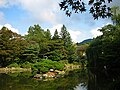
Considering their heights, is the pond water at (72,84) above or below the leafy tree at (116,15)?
below

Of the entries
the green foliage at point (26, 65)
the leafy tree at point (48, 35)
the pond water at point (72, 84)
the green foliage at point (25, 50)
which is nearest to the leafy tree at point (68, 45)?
the green foliage at point (25, 50)

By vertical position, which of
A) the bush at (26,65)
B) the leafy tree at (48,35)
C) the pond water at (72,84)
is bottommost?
the pond water at (72,84)

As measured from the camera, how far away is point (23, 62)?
1900 inches

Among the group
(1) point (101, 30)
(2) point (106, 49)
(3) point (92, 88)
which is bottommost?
(3) point (92, 88)

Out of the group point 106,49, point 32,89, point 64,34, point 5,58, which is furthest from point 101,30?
point 64,34

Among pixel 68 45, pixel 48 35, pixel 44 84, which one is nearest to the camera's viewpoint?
pixel 44 84

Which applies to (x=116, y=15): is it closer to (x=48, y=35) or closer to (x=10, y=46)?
(x=10, y=46)

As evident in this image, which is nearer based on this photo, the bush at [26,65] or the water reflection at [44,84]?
the water reflection at [44,84]

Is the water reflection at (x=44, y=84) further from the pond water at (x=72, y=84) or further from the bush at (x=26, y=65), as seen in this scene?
the bush at (x=26, y=65)

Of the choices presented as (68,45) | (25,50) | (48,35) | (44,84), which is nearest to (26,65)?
(25,50)

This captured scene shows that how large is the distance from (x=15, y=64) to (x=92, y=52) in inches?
699

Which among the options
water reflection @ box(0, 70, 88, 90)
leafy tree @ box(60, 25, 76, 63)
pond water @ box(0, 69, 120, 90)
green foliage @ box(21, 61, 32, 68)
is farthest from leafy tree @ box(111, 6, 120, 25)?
leafy tree @ box(60, 25, 76, 63)

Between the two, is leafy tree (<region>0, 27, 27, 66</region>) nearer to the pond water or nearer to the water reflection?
the water reflection

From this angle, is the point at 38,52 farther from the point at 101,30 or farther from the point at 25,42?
the point at 101,30
